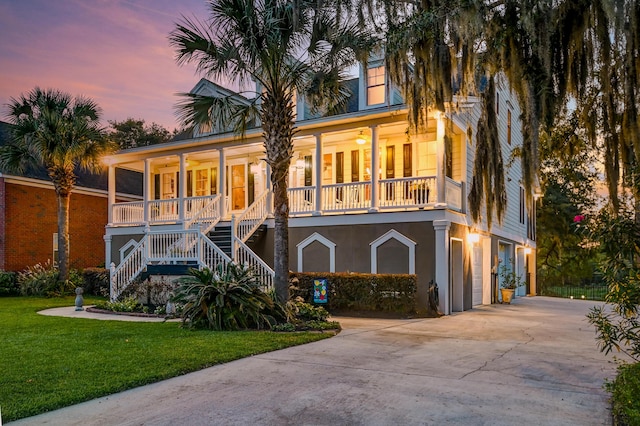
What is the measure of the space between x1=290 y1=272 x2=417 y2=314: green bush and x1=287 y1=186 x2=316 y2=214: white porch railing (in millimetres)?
3324

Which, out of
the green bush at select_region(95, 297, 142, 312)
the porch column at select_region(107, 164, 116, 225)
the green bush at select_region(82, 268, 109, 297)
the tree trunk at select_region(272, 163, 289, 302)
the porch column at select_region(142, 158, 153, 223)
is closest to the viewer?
the tree trunk at select_region(272, 163, 289, 302)

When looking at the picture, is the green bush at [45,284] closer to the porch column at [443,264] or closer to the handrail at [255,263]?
the handrail at [255,263]

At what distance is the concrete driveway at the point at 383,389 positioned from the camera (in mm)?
4383

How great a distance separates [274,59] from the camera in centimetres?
998

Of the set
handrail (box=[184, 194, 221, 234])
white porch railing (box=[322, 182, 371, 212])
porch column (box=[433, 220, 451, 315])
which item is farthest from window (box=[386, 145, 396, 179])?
handrail (box=[184, 194, 221, 234])

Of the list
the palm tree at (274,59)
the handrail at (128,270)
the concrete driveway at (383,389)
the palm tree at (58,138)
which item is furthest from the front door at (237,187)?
the concrete driveway at (383,389)

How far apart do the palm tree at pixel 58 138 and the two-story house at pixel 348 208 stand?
6.44 ft

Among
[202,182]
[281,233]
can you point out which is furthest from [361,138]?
[202,182]

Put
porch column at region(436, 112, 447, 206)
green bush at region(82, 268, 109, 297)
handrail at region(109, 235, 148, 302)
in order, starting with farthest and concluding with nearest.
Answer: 1. green bush at region(82, 268, 109, 297)
2. handrail at region(109, 235, 148, 302)
3. porch column at region(436, 112, 447, 206)

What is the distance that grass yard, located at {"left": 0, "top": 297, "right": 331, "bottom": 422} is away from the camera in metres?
4.99

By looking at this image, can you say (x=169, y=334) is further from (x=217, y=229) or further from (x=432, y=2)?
(x=217, y=229)

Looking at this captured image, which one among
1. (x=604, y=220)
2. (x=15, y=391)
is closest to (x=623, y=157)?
(x=604, y=220)

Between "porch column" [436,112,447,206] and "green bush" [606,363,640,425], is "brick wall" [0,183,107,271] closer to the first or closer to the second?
"porch column" [436,112,447,206]

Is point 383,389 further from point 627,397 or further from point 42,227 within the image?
point 42,227
